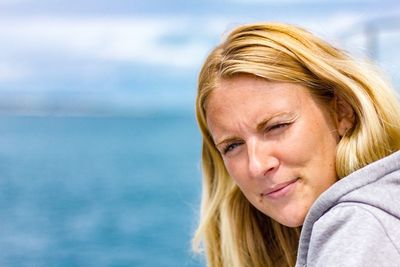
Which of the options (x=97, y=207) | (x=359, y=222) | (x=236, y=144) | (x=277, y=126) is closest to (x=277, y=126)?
(x=277, y=126)

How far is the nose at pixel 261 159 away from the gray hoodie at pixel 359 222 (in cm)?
19

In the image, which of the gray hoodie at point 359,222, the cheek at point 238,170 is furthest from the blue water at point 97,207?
the gray hoodie at point 359,222

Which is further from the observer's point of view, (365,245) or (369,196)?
(369,196)

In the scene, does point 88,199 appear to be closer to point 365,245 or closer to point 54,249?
point 54,249

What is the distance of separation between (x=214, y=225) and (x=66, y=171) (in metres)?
29.7

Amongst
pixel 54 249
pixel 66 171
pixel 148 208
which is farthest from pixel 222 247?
pixel 66 171

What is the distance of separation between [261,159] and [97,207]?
63.6ft

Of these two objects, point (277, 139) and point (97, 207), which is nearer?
point (277, 139)

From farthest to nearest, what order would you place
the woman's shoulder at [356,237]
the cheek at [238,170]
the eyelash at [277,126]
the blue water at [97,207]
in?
the blue water at [97,207], the cheek at [238,170], the eyelash at [277,126], the woman's shoulder at [356,237]

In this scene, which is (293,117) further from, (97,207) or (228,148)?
(97,207)

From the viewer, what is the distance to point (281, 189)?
6.42ft

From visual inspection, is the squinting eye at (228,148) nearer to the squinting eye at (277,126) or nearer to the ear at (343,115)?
the squinting eye at (277,126)

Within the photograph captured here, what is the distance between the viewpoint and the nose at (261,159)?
190 centimetres

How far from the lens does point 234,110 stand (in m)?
1.92
